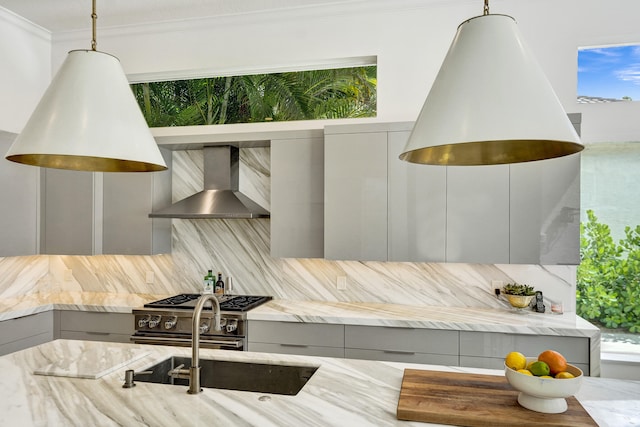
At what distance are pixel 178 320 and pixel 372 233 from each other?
1530mm

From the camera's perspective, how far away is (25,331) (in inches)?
135

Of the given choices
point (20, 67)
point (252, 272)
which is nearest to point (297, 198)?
point (252, 272)

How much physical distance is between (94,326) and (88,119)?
269 centimetres

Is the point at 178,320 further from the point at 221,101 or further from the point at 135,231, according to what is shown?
the point at 221,101

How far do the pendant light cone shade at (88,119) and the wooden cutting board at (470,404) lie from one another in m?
1.18

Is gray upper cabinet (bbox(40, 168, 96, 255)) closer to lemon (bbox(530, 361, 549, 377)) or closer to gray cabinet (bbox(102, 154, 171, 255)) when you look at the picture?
gray cabinet (bbox(102, 154, 171, 255))

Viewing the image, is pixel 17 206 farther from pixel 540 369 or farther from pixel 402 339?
pixel 540 369

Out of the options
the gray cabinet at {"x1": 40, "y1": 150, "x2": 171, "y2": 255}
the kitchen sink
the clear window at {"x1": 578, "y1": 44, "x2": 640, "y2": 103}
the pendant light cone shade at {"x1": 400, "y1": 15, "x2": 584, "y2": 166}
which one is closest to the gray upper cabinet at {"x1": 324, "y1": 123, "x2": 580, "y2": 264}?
the clear window at {"x1": 578, "y1": 44, "x2": 640, "y2": 103}

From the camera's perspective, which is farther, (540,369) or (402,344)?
(402,344)

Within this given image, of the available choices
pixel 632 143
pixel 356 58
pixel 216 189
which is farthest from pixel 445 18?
pixel 216 189

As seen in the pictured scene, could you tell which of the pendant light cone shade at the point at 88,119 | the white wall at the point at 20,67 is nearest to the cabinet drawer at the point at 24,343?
the white wall at the point at 20,67

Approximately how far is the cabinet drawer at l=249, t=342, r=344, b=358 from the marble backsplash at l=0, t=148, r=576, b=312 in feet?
2.07

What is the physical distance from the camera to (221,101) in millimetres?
4109

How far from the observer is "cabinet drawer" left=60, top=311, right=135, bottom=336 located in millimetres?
3518
